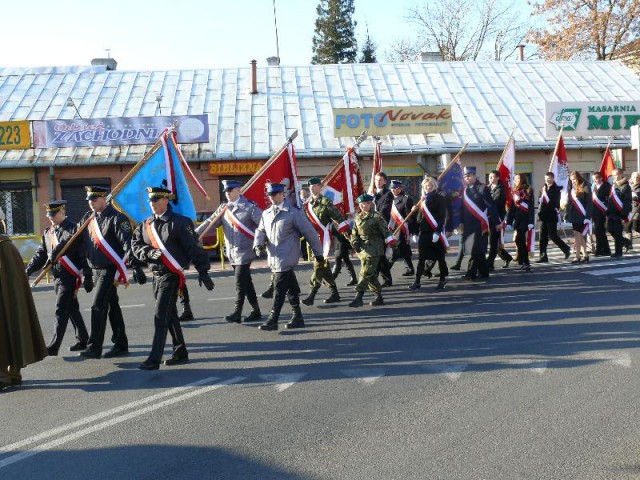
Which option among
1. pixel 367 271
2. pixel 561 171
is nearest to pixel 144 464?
pixel 367 271

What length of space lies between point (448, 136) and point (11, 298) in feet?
64.0

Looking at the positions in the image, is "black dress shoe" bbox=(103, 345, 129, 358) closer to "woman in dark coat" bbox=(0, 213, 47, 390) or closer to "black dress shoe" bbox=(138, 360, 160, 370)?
"black dress shoe" bbox=(138, 360, 160, 370)

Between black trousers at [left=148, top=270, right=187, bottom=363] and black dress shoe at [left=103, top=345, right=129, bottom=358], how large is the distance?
914 millimetres

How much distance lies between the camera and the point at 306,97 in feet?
89.4

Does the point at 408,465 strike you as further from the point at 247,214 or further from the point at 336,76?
the point at 336,76

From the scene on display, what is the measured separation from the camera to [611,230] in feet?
50.3

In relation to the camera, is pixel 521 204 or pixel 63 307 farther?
pixel 521 204

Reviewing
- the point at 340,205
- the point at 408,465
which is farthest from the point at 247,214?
the point at 408,465

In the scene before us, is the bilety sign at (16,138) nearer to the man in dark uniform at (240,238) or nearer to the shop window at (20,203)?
the shop window at (20,203)

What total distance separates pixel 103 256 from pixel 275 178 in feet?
11.5

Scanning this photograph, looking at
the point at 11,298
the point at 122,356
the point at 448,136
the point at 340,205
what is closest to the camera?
the point at 11,298

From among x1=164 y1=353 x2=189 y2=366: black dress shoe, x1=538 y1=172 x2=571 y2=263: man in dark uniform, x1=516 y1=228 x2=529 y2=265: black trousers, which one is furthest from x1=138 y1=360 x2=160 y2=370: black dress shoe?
x1=538 y1=172 x2=571 y2=263: man in dark uniform

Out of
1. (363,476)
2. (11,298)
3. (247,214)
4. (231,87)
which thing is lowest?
(363,476)

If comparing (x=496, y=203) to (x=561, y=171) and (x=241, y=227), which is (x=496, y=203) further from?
(x=241, y=227)
